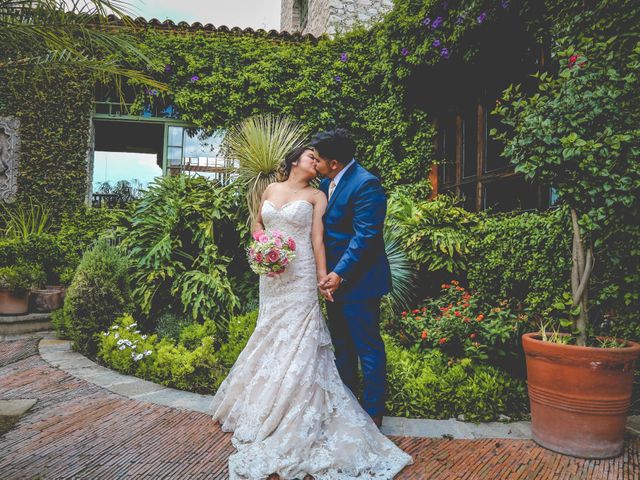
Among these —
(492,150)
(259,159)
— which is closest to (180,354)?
(259,159)

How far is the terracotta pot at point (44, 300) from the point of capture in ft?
21.3

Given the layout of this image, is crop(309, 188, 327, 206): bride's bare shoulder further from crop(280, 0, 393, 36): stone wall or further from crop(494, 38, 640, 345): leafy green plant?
crop(280, 0, 393, 36): stone wall

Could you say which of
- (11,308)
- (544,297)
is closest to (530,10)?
(544,297)

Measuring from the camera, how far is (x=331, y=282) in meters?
2.86

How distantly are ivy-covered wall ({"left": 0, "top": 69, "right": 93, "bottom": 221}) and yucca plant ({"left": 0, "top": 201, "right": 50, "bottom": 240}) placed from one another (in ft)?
0.49

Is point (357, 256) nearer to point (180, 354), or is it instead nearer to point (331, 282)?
point (331, 282)

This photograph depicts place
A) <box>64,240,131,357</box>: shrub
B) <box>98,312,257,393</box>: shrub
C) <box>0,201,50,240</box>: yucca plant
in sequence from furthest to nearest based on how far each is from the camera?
<box>0,201,50,240</box>: yucca plant, <box>64,240,131,357</box>: shrub, <box>98,312,257,393</box>: shrub

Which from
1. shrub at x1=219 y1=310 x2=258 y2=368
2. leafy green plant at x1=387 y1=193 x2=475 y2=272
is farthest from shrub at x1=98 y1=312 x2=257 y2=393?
leafy green plant at x1=387 y1=193 x2=475 y2=272

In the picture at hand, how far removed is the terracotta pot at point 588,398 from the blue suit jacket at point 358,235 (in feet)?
3.70

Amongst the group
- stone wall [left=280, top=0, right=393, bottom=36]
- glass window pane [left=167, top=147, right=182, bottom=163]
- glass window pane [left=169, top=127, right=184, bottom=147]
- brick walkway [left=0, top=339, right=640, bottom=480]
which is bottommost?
brick walkway [left=0, top=339, right=640, bottom=480]

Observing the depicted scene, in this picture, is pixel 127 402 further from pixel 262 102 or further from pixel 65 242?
pixel 262 102

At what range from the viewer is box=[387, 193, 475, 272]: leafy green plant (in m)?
5.45

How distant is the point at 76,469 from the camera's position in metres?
2.48

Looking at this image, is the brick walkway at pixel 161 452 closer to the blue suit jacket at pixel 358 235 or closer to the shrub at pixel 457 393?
the shrub at pixel 457 393
